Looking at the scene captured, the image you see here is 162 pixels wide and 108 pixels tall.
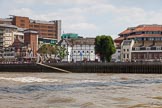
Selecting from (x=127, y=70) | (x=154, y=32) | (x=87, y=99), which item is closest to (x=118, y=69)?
(x=127, y=70)

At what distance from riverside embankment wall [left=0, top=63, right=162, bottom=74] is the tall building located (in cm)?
5329

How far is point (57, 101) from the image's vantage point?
30.0m

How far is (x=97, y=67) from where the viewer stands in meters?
100

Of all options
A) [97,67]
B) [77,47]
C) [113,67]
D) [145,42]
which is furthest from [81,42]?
[113,67]

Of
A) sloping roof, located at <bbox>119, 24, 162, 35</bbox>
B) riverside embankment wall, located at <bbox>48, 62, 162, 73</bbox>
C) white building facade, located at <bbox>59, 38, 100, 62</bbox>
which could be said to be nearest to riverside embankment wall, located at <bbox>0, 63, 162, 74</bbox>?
riverside embankment wall, located at <bbox>48, 62, 162, 73</bbox>

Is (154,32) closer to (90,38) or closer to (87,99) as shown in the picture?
(90,38)

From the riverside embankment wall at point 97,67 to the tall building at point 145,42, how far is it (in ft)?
175

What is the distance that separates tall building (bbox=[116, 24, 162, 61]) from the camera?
157 metres

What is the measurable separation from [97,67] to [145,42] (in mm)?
72222

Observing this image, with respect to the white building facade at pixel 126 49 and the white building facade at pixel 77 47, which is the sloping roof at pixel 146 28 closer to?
the white building facade at pixel 126 49

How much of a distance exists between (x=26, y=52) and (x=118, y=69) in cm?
10931

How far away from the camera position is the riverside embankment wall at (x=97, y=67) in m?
92.6

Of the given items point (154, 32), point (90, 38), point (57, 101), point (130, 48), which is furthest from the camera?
point (90, 38)

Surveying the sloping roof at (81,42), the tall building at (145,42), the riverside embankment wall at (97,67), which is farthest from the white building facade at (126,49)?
the riverside embankment wall at (97,67)
